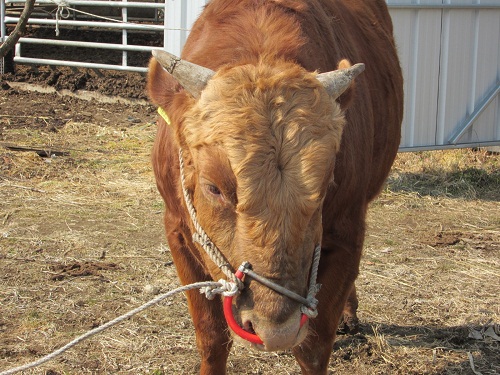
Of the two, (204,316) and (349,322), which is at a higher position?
(204,316)

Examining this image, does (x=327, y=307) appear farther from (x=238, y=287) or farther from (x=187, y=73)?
(x=187, y=73)

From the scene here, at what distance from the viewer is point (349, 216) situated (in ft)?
11.9

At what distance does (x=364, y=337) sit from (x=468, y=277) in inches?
55.5

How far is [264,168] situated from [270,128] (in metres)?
0.15

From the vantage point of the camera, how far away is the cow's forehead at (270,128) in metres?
2.56

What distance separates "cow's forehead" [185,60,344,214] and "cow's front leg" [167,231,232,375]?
0.94 m

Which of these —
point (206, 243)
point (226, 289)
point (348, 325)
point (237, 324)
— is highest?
point (206, 243)

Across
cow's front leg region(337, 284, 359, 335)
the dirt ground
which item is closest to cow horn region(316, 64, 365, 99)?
the dirt ground

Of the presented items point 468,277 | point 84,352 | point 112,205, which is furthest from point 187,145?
point 112,205

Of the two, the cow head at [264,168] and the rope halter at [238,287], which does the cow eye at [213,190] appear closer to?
the cow head at [264,168]

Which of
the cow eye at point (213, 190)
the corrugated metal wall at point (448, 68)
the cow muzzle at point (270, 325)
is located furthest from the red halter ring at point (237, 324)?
the corrugated metal wall at point (448, 68)

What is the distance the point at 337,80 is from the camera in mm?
2887

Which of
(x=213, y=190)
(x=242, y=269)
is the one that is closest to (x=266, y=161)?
(x=213, y=190)

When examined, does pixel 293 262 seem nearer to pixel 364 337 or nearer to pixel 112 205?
pixel 364 337
